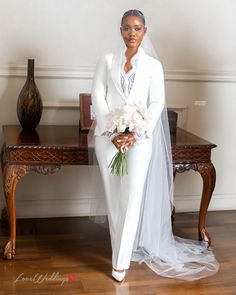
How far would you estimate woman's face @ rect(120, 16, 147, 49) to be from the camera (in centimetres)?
259

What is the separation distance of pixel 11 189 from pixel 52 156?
29 centimetres

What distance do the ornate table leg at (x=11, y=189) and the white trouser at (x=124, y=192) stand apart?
0.46 meters

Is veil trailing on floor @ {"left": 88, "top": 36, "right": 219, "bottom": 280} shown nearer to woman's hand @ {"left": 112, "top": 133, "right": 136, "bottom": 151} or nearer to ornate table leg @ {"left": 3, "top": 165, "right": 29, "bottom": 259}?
woman's hand @ {"left": 112, "top": 133, "right": 136, "bottom": 151}

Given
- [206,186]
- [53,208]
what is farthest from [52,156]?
[206,186]

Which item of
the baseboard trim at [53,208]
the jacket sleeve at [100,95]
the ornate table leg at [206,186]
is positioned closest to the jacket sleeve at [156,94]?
the jacket sleeve at [100,95]

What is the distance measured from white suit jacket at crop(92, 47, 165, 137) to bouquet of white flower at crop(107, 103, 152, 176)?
0.06m

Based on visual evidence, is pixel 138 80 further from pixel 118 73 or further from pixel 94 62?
pixel 94 62

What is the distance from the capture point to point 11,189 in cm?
282

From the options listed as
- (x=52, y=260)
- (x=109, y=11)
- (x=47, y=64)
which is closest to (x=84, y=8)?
(x=109, y=11)

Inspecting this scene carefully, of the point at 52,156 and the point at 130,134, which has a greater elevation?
the point at 130,134

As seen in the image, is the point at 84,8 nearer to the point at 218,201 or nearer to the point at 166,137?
the point at 166,137

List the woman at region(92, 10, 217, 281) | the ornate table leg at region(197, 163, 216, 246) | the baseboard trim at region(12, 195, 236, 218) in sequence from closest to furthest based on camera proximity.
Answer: the woman at region(92, 10, 217, 281)
the ornate table leg at region(197, 163, 216, 246)
the baseboard trim at region(12, 195, 236, 218)

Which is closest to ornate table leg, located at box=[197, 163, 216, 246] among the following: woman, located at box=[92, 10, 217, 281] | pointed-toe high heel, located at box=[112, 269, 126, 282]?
woman, located at box=[92, 10, 217, 281]

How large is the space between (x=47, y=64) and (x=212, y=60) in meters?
1.17
